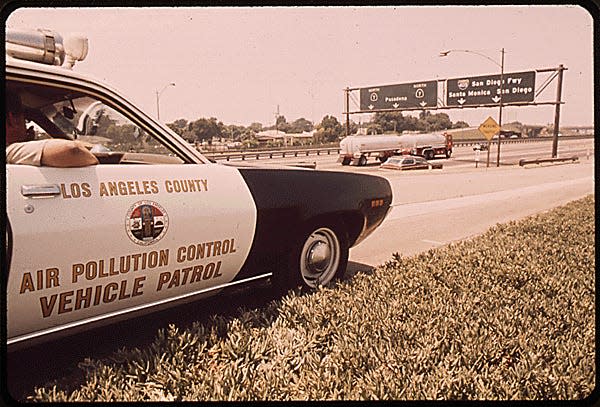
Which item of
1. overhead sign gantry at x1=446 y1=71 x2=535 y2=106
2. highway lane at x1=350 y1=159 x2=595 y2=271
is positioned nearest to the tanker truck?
highway lane at x1=350 y1=159 x2=595 y2=271

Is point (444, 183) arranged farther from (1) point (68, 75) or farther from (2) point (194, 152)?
(1) point (68, 75)

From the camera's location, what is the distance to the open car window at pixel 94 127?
2387 millimetres

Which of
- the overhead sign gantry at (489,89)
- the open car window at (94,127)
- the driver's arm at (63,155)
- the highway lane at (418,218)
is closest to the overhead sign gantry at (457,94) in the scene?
the overhead sign gantry at (489,89)

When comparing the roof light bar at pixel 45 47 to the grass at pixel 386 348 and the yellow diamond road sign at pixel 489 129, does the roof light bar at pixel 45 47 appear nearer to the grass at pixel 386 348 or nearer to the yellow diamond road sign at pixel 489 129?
the grass at pixel 386 348

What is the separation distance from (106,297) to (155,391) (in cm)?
49

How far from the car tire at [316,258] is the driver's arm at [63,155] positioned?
56.5 inches

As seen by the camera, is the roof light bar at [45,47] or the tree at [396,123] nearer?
the roof light bar at [45,47]

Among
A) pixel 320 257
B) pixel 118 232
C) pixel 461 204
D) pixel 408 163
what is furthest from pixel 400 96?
pixel 461 204

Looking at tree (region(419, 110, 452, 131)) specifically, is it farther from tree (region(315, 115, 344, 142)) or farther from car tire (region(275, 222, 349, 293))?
car tire (region(275, 222, 349, 293))

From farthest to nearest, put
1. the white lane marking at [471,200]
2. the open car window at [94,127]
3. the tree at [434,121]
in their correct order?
the white lane marking at [471,200] < the tree at [434,121] < the open car window at [94,127]

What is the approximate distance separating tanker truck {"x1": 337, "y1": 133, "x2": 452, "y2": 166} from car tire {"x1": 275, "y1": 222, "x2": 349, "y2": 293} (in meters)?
0.58

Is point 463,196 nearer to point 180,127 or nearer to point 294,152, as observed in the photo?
point 294,152

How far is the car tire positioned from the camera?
3053 millimetres

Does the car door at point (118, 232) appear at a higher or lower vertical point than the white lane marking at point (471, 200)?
higher
